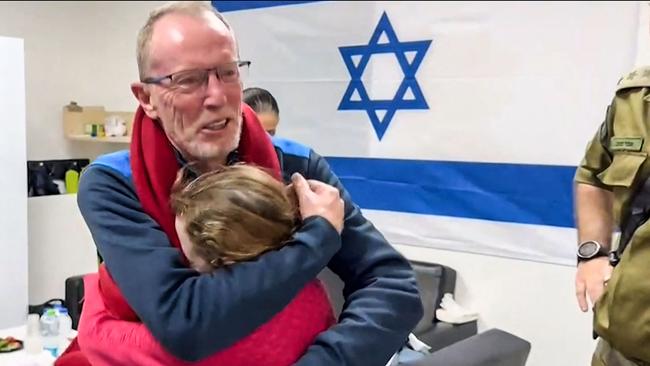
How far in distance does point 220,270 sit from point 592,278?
65 cm

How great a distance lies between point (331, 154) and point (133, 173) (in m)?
2.12

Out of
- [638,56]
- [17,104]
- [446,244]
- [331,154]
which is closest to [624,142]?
[638,56]

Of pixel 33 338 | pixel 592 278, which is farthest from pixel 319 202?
pixel 33 338

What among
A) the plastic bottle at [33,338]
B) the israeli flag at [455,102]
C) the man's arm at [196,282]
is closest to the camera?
the man's arm at [196,282]

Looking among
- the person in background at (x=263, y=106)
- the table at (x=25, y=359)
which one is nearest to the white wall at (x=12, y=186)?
the table at (x=25, y=359)

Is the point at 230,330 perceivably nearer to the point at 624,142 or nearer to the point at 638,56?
the point at 624,142

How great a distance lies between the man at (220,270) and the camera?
918 mm

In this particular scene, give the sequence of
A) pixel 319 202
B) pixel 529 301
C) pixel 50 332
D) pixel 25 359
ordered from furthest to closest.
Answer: pixel 529 301 → pixel 50 332 → pixel 25 359 → pixel 319 202

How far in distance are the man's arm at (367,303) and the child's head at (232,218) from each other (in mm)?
167

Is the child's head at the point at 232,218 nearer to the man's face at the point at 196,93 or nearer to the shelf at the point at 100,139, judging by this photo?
the man's face at the point at 196,93

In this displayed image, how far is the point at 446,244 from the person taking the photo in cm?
286

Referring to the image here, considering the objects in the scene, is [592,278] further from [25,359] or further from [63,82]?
[63,82]

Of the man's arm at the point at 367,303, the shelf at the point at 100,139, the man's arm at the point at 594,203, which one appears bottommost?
the shelf at the point at 100,139

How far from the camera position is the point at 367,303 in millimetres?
1065
